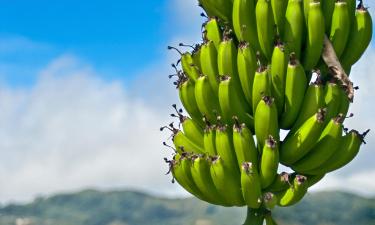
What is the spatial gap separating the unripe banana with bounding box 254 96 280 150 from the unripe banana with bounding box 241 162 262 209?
1.07 ft

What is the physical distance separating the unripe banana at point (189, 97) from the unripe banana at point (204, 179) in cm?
56

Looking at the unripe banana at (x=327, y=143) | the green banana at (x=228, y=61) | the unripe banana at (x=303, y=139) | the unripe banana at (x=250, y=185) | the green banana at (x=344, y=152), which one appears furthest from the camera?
the green banana at (x=344, y=152)

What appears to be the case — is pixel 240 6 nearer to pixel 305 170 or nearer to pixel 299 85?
pixel 299 85

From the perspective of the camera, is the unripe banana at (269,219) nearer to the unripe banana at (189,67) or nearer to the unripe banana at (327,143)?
the unripe banana at (327,143)

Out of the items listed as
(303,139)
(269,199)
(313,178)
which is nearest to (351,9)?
(303,139)

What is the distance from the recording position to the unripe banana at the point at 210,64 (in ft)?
28.6

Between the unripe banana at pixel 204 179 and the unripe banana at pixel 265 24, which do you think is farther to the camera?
the unripe banana at pixel 265 24

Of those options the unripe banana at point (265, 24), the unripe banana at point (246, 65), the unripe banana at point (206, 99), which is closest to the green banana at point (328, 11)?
the unripe banana at point (265, 24)

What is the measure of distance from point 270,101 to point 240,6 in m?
1.16

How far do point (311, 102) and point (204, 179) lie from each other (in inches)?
54.3

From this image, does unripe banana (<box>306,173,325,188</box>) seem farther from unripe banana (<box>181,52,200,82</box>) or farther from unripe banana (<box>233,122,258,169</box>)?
unripe banana (<box>181,52,200,82</box>)

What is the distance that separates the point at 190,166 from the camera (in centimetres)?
867

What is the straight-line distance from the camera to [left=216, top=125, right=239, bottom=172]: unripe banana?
328 inches

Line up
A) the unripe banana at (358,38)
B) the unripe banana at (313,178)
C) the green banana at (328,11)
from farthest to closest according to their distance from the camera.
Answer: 1. the unripe banana at (358,38)
2. the green banana at (328,11)
3. the unripe banana at (313,178)
